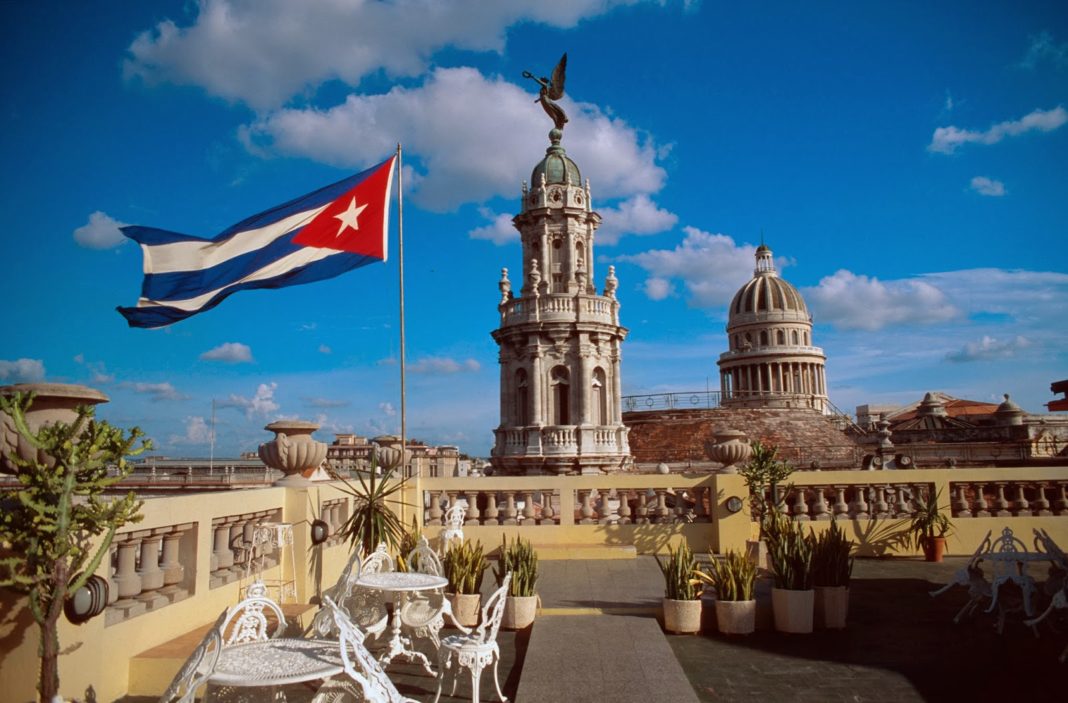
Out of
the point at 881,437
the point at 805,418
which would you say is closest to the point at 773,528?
the point at 881,437

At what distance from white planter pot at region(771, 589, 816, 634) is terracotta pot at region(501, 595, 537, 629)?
9.38ft

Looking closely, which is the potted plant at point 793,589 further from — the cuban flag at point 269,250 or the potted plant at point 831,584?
the cuban flag at point 269,250

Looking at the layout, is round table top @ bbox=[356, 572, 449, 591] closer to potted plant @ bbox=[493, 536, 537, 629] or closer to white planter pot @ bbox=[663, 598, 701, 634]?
potted plant @ bbox=[493, 536, 537, 629]

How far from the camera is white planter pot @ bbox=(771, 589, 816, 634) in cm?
884

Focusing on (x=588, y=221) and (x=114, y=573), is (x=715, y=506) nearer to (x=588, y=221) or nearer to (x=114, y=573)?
(x=114, y=573)

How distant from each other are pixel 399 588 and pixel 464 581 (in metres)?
2.10

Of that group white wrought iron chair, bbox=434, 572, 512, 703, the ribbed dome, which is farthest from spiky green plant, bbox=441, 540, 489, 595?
the ribbed dome

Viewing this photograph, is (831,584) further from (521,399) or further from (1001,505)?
(521,399)

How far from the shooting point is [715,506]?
14.3 metres

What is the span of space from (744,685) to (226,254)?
8.50 metres

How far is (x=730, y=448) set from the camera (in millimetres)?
14344

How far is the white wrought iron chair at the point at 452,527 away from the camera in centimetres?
1225

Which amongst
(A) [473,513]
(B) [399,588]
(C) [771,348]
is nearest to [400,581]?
(B) [399,588]

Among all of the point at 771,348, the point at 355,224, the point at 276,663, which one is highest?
the point at 771,348
